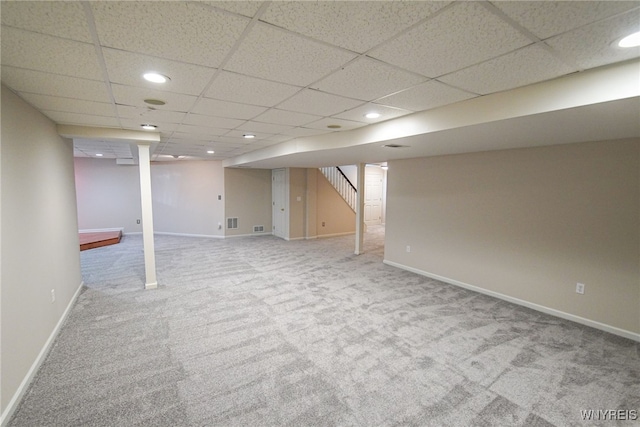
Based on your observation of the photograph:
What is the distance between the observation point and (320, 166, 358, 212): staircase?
898cm

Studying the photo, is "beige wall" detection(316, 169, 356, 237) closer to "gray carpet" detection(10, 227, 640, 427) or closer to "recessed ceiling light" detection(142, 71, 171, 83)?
"gray carpet" detection(10, 227, 640, 427)

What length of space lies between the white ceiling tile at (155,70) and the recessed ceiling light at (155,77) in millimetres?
29

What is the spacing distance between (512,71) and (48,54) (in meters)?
2.88

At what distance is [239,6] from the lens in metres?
1.19

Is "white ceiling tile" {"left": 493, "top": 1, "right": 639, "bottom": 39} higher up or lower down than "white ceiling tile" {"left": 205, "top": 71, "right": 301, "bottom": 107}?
lower down

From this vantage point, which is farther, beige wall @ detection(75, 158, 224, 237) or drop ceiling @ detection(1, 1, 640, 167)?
beige wall @ detection(75, 158, 224, 237)

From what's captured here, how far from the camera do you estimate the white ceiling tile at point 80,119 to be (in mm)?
2952

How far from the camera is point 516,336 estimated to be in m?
2.96

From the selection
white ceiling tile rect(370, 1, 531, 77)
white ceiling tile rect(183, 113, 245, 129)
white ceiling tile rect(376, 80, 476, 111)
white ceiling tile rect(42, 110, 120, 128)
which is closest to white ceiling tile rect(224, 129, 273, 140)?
white ceiling tile rect(183, 113, 245, 129)

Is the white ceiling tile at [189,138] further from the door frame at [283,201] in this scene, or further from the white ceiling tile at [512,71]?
the white ceiling tile at [512,71]

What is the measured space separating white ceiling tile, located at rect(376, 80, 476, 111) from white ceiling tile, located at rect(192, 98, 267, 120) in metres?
1.27

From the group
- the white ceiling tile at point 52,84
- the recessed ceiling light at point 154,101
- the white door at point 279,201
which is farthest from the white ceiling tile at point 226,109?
the white door at point 279,201

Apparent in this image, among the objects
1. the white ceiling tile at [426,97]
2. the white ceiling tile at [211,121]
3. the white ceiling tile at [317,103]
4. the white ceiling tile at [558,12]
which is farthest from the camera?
the white ceiling tile at [211,121]

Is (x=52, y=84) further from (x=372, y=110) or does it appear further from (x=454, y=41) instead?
(x=454, y=41)
